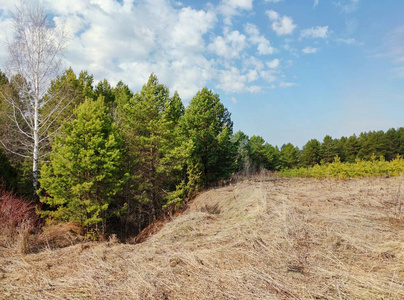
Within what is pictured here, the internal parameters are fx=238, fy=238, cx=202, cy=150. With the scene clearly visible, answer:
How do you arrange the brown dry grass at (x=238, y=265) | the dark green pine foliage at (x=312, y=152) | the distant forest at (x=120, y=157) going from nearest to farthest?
the brown dry grass at (x=238, y=265), the distant forest at (x=120, y=157), the dark green pine foliage at (x=312, y=152)

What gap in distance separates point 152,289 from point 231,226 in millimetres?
2956

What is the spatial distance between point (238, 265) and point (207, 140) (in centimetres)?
1412

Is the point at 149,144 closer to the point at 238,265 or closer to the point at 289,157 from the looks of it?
the point at 238,265

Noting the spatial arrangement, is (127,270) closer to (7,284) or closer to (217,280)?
(217,280)

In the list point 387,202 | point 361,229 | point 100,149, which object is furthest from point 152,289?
point 100,149

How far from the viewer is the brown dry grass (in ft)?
9.91

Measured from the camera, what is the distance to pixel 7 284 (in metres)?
3.56

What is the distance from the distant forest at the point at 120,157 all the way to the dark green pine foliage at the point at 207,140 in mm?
74

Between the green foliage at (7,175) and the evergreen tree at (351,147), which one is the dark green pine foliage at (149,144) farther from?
the evergreen tree at (351,147)

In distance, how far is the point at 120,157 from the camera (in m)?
13.1

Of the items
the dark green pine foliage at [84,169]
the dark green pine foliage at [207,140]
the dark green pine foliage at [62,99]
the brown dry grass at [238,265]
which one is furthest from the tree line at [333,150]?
the brown dry grass at [238,265]

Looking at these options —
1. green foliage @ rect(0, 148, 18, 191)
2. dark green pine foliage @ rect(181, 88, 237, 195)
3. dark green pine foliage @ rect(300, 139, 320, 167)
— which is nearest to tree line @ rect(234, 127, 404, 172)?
dark green pine foliage @ rect(300, 139, 320, 167)

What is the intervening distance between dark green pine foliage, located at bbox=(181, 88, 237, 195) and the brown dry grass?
11.2 m

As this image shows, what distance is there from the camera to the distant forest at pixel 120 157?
11.6 m
